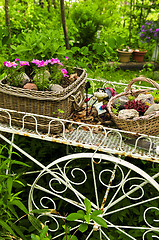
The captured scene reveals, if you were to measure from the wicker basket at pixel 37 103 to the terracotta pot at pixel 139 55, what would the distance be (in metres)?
3.79

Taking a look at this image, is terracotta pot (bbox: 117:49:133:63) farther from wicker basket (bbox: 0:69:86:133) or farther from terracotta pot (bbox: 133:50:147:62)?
wicker basket (bbox: 0:69:86:133)

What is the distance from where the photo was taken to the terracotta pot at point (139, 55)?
207 inches

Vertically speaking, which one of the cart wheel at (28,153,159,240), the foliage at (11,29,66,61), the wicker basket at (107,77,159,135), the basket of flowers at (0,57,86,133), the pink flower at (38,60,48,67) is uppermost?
the foliage at (11,29,66,61)

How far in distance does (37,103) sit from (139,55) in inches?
161

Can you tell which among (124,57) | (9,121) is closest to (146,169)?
(9,121)

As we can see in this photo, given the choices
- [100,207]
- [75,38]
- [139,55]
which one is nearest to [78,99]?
[100,207]

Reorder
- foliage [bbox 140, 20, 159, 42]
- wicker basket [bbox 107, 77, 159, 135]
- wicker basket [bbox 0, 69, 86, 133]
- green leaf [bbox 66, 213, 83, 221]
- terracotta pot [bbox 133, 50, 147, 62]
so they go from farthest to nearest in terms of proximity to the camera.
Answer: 1. terracotta pot [bbox 133, 50, 147, 62]
2. foliage [bbox 140, 20, 159, 42]
3. wicker basket [bbox 0, 69, 86, 133]
4. wicker basket [bbox 107, 77, 159, 135]
5. green leaf [bbox 66, 213, 83, 221]

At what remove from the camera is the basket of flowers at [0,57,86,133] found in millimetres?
1670

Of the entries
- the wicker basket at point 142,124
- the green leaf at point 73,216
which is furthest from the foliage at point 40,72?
the green leaf at point 73,216

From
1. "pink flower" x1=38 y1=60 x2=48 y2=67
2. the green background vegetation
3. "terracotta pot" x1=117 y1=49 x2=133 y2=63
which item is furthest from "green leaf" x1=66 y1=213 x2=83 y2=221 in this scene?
"terracotta pot" x1=117 y1=49 x2=133 y2=63

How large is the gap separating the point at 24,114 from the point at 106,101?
57cm

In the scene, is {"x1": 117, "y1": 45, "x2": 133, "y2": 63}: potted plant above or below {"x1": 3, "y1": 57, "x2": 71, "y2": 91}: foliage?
below

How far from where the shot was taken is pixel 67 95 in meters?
1.71

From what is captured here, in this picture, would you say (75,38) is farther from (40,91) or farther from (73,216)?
(73,216)
